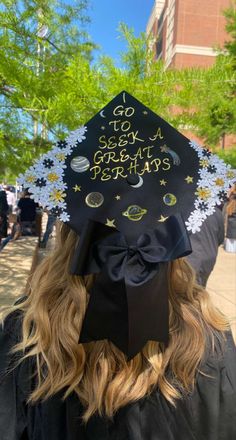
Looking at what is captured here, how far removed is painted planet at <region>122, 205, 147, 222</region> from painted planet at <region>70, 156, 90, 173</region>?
0.56 feet

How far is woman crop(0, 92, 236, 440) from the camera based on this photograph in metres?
1.10

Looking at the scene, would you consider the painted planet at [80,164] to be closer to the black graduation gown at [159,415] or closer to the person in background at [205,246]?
the black graduation gown at [159,415]

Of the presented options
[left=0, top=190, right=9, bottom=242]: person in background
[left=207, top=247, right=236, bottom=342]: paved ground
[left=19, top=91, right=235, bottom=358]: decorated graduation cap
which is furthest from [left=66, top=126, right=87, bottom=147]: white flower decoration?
[left=0, top=190, right=9, bottom=242]: person in background

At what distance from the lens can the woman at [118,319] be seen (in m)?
1.10

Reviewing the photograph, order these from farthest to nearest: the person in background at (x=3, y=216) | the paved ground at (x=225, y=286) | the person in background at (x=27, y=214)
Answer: the person in background at (x=3, y=216) → the person in background at (x=27, y=214) → the paved ground at (x=225, y=286)

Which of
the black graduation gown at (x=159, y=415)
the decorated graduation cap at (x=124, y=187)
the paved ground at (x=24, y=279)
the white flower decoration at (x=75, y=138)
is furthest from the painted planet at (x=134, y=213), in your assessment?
the paved ground at (x=24, y=279)

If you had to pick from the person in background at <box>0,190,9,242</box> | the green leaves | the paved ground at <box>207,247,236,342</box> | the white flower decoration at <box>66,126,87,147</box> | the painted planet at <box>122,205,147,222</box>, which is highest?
the green leaves

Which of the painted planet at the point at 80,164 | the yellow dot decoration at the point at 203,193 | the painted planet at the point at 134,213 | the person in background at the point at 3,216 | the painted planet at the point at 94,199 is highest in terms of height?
the painted planet at the point at 80,164

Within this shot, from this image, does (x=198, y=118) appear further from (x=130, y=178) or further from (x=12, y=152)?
(x=130, y=178)

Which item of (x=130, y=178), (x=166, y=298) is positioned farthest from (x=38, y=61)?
(x=166, y=298)

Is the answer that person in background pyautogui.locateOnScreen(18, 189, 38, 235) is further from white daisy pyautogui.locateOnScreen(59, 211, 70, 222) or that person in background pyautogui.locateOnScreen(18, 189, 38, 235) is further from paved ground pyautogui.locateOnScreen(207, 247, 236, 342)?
white daisy pyautogui.locateOnScreen(59, 211, 70, 222)

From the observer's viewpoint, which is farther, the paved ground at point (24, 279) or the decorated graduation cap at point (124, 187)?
the paved ground at point (24, 279)

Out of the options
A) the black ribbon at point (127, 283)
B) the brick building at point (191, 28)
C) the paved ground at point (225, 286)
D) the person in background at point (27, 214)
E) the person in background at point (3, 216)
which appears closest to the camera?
the black ribbon at point (127, 283)

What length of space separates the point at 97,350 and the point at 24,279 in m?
4.96
